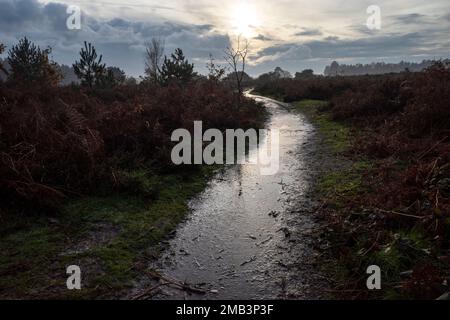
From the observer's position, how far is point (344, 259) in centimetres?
519

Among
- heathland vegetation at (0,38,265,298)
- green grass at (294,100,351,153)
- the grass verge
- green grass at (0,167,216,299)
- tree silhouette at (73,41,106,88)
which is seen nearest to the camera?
the grass verge

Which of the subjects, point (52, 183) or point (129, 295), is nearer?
point (129, 295)

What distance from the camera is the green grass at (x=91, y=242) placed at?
15.2 ft

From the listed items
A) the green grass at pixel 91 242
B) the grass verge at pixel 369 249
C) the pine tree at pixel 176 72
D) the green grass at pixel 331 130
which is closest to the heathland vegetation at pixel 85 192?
the green grass at pixel 91 242

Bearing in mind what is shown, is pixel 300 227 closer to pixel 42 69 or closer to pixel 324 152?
pixel 324 152

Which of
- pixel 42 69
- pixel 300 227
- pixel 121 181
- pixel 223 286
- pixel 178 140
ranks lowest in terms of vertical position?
pixel 223 286

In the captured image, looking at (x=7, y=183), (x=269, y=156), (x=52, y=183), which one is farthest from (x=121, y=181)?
(x=269, y=156)

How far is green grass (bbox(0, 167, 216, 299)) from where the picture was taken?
462 centimetres

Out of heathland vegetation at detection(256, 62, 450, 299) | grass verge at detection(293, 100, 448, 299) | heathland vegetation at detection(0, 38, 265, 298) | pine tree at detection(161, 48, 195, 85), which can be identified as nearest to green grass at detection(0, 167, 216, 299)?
heathland vegetation at detection(0, 38, 265, 298)

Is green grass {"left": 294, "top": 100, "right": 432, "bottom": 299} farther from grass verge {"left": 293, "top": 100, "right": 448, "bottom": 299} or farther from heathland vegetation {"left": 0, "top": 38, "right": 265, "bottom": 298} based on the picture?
heathland vegetation {"left": 0, "top": 38, "right": 265, "bottom": 298}

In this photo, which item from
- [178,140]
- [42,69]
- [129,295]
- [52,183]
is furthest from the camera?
[42,69]

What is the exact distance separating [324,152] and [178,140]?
5.29 metres

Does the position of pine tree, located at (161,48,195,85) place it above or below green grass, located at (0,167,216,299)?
above

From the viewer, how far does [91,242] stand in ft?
19.2
